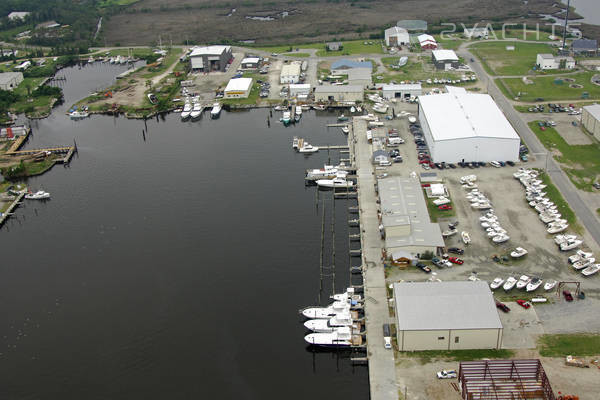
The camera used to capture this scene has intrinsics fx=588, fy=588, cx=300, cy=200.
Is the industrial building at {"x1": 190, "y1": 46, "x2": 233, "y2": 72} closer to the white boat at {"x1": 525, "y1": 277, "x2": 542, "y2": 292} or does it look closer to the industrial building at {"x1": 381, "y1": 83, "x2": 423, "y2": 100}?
the industrial building at {"x1": 381, "y1": 83, "x2": 423, "y2": 100}

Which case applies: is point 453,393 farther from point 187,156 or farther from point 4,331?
point 187,156

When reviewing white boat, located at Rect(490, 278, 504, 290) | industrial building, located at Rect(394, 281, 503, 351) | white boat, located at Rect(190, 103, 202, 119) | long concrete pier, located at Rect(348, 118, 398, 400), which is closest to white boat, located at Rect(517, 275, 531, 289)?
white boat, located at Rect(490, 278, 504, 290)

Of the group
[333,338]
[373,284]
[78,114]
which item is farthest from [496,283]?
[78,114]

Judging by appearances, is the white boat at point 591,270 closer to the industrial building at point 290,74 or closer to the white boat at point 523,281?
the white boat at point 523,281

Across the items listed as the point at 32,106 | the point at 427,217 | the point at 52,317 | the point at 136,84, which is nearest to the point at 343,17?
the point at 136,84

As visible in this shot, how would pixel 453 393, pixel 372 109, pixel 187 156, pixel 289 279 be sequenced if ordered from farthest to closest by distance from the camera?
pixel 372 109
pixel 187 156
pixel 289 279
pixel 453 393

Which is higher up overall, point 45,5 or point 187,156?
point 45,5
